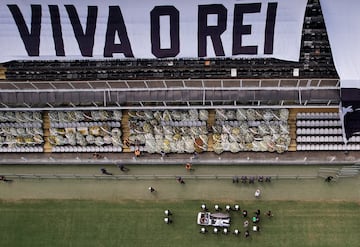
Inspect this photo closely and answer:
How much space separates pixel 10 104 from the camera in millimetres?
33938

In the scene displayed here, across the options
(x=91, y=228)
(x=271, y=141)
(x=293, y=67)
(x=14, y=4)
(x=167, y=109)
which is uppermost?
(x=14, y=4)

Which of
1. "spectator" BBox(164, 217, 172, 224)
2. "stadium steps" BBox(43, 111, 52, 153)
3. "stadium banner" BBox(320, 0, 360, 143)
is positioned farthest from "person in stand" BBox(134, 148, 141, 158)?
"stadium banner" BBox(320, 0, 360, 143)

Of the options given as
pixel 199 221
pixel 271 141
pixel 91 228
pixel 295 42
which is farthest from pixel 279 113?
pixel 91 228

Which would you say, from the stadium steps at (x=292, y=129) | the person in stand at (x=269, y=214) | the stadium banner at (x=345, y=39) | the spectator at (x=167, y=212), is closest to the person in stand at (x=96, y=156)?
the spectator at (x=167, y=212)

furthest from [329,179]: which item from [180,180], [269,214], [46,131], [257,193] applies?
[46,131]

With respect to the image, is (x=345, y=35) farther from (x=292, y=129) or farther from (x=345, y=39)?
(x=292, y=129)

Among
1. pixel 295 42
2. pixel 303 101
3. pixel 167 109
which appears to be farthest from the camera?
pixel 167 109

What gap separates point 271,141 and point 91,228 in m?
13.7

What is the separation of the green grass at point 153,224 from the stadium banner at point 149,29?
1054cm

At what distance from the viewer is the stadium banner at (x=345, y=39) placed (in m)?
29.0

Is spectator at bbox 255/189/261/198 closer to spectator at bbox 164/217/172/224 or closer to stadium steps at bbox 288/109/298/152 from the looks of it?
stadium steps at bbox 288/109/298/152

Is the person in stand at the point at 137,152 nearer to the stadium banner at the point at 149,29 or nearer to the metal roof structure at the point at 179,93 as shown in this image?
the metal roof structure at the point at 179,93

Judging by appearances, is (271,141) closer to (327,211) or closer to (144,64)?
(327,211)

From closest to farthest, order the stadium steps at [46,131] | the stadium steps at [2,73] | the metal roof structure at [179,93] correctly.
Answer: the metal roof structure at [179,93] < the stadium steps at [2,73] < the stadium steps at [46,131]
